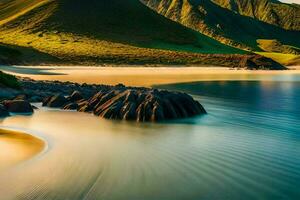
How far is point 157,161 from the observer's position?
17.0 metres

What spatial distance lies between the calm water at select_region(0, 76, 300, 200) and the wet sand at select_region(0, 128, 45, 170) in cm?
44

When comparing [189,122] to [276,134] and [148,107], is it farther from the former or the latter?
[276,134]

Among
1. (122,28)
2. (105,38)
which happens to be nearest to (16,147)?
(105,38)

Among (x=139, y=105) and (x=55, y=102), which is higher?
(x=139, y=105)

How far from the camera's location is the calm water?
13555 mm

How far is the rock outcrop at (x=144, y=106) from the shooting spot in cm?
2689

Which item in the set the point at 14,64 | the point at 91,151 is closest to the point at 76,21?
the point at 14,64

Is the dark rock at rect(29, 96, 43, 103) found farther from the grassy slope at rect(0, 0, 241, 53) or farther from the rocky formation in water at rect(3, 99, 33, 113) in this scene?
the grassy slope at rect(0, 0, 241, 53)

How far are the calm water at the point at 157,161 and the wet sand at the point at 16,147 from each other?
436 mm

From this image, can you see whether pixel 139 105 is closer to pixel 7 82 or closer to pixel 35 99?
pixel 35 99

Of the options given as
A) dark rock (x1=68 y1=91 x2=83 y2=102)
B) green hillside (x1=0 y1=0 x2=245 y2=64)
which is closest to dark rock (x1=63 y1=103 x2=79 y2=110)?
dark rock (x1=68 y1=91 x2=83 y2=102)

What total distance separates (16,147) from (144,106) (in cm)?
994

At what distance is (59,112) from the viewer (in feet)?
100

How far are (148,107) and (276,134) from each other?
7.20 meters
